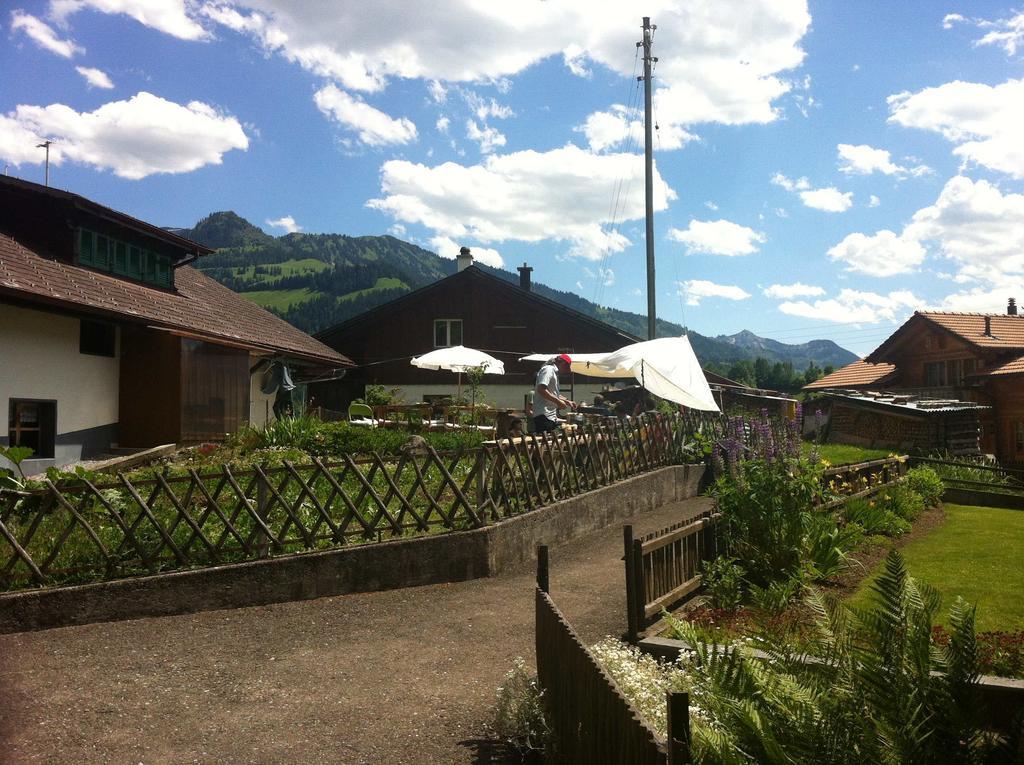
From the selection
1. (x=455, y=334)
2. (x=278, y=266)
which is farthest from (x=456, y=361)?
(x=278, y=266)

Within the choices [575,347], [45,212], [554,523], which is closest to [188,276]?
[45,212]

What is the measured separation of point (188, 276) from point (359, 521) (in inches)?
782

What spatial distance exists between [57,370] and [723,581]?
13.1 m

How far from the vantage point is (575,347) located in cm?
3428

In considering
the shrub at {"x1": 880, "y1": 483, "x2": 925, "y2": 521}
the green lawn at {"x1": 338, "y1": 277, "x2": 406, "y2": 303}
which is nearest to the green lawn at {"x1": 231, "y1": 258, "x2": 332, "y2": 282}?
the green lawn at {"x1": 338, "y1": 277, "x2": 406, "y2": 303}

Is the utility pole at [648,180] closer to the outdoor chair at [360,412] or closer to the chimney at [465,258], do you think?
the outdoor chair at [360,412]

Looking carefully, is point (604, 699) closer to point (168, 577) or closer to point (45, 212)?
point (168, 577)

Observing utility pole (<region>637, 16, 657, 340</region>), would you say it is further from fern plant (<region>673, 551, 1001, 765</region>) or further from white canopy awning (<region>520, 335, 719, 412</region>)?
fern plant (<region>673, 551, 1001, 765</region>)

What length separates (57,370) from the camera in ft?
49.1

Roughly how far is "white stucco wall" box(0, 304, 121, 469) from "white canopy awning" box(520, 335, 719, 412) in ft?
34.6

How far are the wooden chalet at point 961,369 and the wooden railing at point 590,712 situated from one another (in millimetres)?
25593

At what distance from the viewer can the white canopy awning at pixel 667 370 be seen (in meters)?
16.7

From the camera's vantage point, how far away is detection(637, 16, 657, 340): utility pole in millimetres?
24688

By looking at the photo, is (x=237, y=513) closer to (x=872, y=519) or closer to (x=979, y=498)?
(x=872, y=519)
